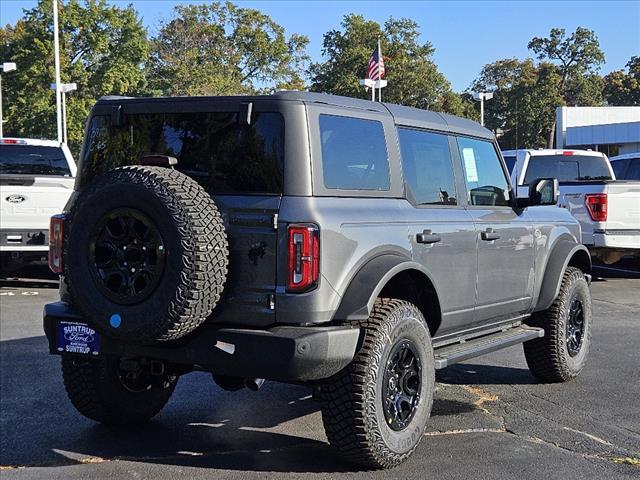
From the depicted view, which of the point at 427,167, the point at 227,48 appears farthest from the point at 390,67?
the point at 427,167

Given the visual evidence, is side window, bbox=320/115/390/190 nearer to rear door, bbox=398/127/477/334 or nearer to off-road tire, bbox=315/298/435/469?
rear door, bbox=398/127/477/334

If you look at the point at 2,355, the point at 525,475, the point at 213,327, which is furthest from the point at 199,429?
the point at 2,355

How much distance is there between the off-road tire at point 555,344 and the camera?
251 inches

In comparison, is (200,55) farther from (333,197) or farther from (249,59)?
(333,197)

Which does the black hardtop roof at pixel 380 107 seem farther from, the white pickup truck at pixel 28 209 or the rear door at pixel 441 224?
the white pickup truck at pixel 28 209

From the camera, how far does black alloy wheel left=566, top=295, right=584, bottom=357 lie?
6.67 m

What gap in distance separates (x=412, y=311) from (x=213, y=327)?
45.6 inches

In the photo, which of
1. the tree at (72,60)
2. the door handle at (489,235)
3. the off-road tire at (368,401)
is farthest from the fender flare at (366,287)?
the tree at (72,60)

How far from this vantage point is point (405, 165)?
16.4ft

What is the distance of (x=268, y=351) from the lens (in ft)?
13.1

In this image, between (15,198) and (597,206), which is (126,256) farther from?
(597,206)

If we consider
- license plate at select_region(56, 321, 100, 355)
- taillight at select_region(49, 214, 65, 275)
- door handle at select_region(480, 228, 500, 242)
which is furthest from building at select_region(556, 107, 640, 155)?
license plate at select_region(56, 321, 100, 355)

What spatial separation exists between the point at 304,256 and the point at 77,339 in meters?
1.45

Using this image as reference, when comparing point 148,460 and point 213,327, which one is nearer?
point 213,327
